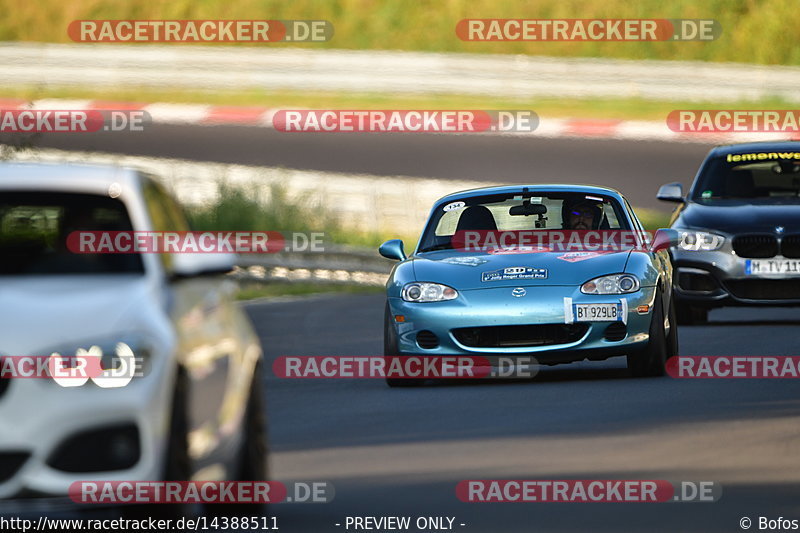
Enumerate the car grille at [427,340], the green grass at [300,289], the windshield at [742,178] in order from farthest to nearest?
the green grass at [300,289], the windshield at [742,178], the car grille at [427,340]

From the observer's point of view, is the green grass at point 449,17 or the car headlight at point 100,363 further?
the green grass at point 449,17

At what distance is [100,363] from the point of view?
6.48 metres

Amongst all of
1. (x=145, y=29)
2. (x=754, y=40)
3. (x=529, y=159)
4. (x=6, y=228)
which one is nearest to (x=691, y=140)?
(x=529, y=159)

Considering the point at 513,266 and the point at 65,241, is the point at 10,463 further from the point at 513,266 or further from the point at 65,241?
the point at 513,266

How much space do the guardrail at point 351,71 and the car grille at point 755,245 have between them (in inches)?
889

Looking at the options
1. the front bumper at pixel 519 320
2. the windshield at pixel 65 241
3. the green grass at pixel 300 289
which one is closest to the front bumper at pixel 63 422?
the windshield at pixel 65 241

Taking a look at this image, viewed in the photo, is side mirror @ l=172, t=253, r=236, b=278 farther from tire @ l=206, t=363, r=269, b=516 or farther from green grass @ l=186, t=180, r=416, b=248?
green grass @ l=186, t=180, r=416, b=248

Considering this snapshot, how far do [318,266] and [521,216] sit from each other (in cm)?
1202

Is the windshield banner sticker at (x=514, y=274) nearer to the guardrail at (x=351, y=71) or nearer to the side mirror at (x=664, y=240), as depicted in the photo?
the side mirror at (x=664, y=240)

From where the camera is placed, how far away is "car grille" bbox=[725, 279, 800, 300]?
55.8 feet

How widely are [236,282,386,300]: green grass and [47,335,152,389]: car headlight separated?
18417mm

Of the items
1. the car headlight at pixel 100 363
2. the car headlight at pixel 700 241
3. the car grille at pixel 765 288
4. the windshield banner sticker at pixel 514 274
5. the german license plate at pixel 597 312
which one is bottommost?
the car grille at pixel 765 288

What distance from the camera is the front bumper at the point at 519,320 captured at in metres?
12.7

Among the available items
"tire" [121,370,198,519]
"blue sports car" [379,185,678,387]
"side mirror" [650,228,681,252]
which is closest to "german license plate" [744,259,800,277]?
"side mirror" [650,228,681,252]
